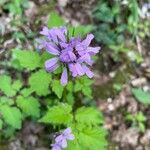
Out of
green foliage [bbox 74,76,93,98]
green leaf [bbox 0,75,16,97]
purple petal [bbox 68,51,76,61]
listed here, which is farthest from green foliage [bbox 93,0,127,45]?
purple petal [bbox 68,51,76,61]

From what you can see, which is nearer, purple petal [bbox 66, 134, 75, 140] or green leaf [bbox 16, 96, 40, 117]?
purple petal [bbox 66, 134, 75, 140]

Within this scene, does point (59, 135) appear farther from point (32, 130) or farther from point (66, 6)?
point (66, 6)

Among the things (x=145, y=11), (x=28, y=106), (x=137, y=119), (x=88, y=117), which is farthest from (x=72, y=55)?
(x=145, y=11)

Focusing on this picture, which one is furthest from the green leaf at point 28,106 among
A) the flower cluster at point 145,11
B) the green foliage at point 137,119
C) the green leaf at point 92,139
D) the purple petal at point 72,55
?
the flower cluster at point 145,11

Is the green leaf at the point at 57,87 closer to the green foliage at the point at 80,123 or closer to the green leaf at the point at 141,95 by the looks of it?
the green foliage at the point at 80,123

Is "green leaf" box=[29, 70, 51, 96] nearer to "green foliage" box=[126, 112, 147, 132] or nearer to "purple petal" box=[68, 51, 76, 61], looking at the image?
"purple petal" box=[68, 51, 76, 61]

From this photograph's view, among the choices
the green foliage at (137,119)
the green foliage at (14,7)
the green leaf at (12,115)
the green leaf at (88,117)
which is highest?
the green foliage at (14,7)
